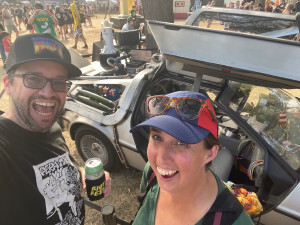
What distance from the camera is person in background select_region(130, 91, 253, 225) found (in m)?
1.13

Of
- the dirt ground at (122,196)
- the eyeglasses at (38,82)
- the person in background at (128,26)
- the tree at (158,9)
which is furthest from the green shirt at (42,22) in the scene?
the eyeglasses at (38,82)

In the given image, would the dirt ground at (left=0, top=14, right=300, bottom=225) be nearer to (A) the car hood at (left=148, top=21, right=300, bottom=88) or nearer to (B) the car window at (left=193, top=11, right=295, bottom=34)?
(A) the car hood at (left=148, top=21, right=300, bottom=88)

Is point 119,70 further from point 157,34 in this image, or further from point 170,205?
point 170,205

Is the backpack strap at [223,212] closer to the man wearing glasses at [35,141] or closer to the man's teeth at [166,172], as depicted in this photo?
the man's teeth at [166,172]

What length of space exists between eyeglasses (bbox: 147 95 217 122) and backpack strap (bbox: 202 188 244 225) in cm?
44

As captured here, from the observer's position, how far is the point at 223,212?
1.13m

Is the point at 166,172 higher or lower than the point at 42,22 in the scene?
lower

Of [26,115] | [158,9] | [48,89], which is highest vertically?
[158,9]

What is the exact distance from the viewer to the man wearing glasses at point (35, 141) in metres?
1.23

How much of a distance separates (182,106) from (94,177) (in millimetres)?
902

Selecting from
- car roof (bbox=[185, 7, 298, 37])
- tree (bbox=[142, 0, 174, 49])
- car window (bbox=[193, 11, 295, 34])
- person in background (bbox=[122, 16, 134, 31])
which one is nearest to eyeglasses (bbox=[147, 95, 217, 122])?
car window (bbox=[193, 11, 295, 34])

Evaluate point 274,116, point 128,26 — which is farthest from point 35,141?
point 128,26

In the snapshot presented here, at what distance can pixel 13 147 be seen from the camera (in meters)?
1.27

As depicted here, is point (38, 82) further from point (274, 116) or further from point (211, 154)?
point (274, 116)
